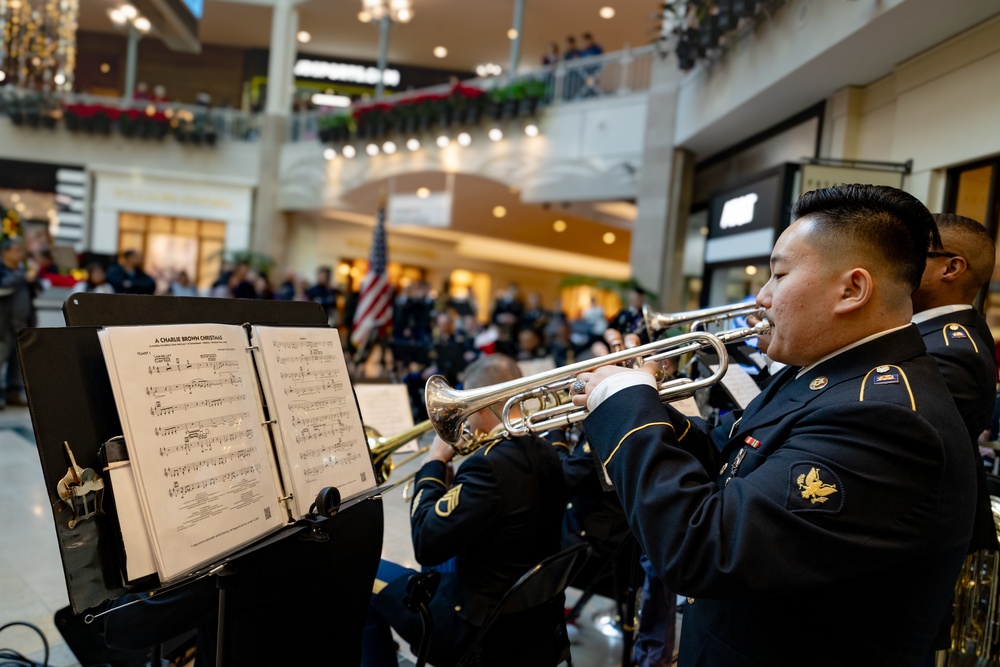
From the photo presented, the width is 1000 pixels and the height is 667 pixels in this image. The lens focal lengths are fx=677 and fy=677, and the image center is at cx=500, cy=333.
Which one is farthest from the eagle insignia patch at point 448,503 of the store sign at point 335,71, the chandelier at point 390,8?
the store sign at point 335,71

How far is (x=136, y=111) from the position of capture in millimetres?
16984

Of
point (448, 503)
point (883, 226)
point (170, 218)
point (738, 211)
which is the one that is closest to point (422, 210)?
point (738, 211)

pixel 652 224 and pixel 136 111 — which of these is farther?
pixel 136 111

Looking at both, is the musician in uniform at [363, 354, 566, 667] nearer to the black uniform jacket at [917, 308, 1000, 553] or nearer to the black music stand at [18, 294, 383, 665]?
the black music stand at [18, 294, 383, 665]

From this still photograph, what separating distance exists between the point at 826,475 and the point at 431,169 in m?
14.0

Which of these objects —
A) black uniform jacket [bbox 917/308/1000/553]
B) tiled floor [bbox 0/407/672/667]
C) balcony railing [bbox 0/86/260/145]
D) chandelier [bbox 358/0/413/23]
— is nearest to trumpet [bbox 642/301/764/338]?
black uniform jacket [bbox 917/308/1000/553]

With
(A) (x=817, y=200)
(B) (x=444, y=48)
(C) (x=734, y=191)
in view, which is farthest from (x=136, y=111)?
(A) (x=817, y=200)

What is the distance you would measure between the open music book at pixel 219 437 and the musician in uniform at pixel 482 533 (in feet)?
1.39

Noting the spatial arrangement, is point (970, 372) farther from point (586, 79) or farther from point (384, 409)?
point (586, 79)

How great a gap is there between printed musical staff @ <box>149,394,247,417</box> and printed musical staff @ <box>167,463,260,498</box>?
14cm

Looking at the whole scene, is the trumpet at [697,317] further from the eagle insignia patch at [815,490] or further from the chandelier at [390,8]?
the chandelier at [390,8]

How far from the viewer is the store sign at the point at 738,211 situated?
20.7 ft

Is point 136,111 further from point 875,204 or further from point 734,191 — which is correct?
point 875,204

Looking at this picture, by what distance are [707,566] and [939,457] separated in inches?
16.4
